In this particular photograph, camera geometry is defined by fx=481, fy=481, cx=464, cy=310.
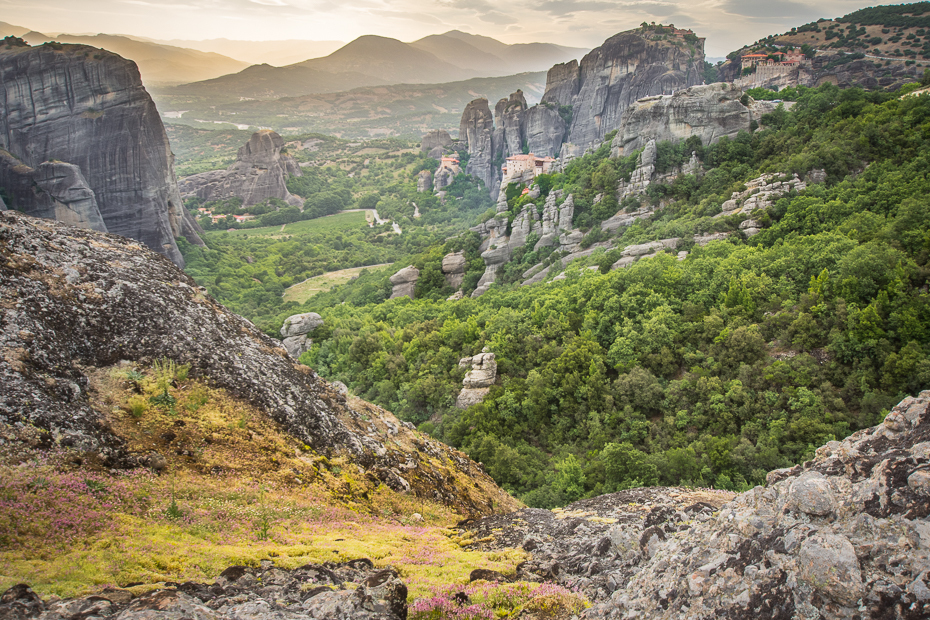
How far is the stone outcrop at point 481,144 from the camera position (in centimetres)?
11419

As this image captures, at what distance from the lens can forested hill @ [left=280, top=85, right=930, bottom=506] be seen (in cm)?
1880

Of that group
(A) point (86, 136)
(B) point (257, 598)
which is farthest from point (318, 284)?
(B) point (257, 598)

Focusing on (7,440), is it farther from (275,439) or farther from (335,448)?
(335,448)

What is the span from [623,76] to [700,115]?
208 ft

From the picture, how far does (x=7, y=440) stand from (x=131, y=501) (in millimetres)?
1809

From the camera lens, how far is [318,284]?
7325cm

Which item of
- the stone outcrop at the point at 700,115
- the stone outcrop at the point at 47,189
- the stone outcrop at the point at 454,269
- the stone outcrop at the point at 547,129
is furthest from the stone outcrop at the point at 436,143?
the stone outcrop at the point at 700,115

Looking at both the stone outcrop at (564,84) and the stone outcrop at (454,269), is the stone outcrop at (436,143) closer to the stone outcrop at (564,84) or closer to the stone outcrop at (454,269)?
the stone outcrop at (564,84)

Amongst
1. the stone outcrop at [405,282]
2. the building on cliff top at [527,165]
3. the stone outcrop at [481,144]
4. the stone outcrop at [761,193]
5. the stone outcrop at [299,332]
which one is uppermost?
the stone outcrop at [481,144]

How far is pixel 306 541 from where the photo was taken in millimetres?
7734

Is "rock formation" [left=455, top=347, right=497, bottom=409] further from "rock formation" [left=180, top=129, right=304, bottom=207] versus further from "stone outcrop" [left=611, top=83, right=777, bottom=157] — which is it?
"rock formation" [left=180, top=129, right=304, bottom=207]

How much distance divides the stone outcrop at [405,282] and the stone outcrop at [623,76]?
188 ft

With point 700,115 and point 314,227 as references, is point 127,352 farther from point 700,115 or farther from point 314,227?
point 314,227

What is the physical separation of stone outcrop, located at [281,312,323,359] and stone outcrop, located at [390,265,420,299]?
12.6 metres
